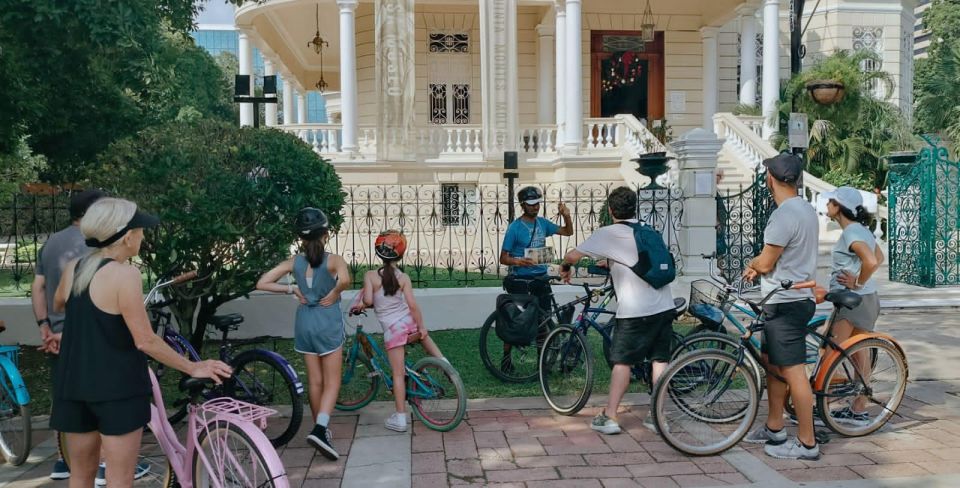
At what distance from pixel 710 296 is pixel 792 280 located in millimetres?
906

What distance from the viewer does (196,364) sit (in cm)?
341

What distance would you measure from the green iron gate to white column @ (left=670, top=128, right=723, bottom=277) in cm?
383

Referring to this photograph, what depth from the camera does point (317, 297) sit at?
16.5 ft

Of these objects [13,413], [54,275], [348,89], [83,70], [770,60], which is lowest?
[13,413]

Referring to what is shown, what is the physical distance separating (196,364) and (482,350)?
3.76m

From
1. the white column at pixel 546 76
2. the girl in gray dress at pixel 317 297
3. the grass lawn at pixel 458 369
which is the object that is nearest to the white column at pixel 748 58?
the white column at pixel 546 76

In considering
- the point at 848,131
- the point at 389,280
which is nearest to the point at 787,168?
the point at 389,280

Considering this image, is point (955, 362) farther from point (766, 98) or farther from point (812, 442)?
point (766, 98)

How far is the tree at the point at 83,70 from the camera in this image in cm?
577

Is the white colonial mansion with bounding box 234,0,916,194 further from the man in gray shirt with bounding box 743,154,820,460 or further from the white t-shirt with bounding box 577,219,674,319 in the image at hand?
the man in gray shirt with bounding box 743,154,820,460

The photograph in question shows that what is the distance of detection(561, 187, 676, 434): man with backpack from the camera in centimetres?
514

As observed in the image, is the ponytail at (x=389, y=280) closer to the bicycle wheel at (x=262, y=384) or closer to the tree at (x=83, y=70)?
the bicycle wheel at (x=262, y=384)

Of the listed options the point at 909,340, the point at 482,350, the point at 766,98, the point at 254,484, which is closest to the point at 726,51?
the point at 766,98

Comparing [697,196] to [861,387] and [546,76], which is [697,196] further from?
[546,76]
